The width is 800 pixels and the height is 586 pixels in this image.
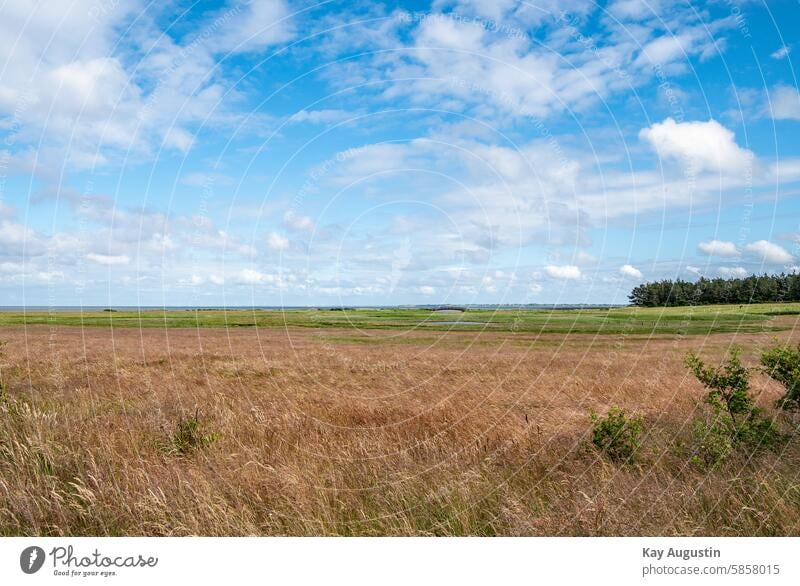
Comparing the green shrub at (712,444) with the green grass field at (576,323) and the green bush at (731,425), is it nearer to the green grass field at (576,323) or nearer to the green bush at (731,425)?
the green bush at (731,425)

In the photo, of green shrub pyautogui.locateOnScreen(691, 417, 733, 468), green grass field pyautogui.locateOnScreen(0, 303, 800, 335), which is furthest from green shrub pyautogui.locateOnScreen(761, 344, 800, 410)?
green grass field pyautogui.locateOnScreen(0, 303, 800, 335)

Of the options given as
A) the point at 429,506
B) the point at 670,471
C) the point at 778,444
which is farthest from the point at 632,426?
the point at 429,506

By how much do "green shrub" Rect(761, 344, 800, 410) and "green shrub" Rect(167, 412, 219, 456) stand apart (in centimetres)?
898

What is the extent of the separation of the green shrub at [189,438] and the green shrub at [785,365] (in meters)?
8.98

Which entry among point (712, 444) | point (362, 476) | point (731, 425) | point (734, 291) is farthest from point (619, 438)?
point (734, 291)

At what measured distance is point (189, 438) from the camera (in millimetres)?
8164

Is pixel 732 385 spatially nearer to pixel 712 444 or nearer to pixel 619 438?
pixel 712 444

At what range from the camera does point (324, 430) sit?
9672 mm

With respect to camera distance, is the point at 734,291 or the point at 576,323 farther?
the point at 576,323

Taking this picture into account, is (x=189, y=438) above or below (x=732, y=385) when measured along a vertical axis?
below

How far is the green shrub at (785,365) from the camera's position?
823 centimetres

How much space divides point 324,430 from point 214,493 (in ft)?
12.8

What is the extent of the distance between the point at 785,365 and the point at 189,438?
385 inches
